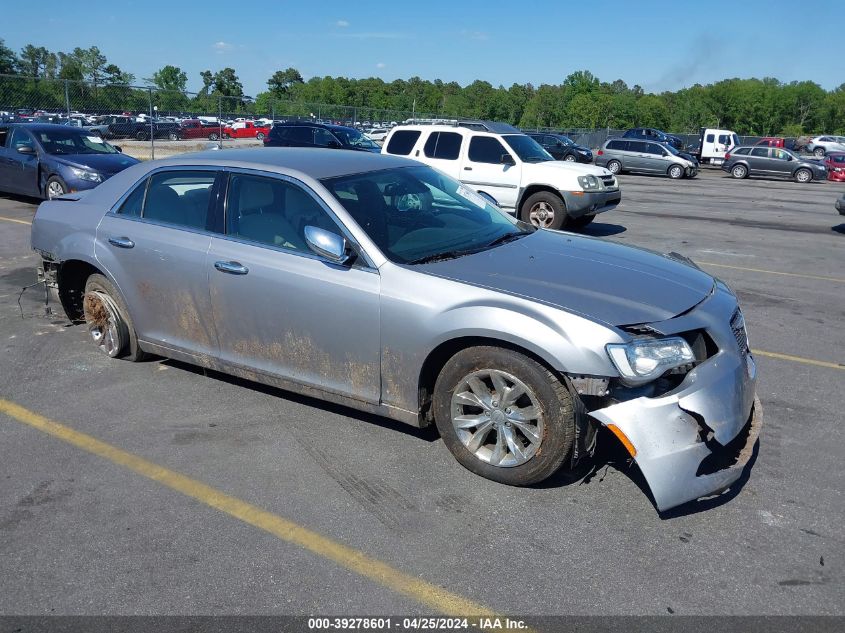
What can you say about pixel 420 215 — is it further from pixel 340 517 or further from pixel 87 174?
pixel 87 174

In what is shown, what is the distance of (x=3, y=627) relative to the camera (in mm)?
2750

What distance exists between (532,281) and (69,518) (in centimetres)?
262

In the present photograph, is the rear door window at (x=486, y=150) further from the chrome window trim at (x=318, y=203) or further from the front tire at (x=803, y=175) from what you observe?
the front tire at (x=803, y=175)

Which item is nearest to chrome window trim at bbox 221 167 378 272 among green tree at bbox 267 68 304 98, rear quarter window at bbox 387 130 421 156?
rear quarter window at bbox 387 130 421 156

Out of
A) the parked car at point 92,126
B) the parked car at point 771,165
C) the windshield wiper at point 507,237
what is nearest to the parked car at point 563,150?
the parked car at point 771,165

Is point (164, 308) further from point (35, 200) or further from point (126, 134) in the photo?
point (126, 134)

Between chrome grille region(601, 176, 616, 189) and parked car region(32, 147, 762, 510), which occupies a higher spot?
chrome grille region(601, 176, 616, 189)

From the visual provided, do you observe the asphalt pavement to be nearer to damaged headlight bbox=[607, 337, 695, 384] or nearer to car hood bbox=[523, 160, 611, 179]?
damaged headlight bbox=[607, 337, 695, 384]

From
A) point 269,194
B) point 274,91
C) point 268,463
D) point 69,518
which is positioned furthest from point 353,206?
point 274,91

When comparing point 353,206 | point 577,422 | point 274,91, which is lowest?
point 577,422

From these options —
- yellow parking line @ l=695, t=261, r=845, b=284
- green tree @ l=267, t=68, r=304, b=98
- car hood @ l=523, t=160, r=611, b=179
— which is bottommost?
yellow parking line @ l=695, t=261, r=845, b=284

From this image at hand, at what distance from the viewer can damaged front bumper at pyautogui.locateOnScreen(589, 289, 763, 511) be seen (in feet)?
10.8

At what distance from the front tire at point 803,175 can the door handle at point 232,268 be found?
33.8 metres

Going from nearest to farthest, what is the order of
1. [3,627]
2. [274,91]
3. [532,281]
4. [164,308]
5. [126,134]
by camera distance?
[3,627], [532,281], [164,308], [126,134], [274,91]
